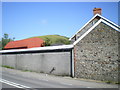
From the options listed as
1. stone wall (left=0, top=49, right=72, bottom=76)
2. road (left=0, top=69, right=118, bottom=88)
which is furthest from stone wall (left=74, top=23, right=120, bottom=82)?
road (left=0, top=69, right=118, bottom=88)

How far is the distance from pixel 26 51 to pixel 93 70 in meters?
11.9

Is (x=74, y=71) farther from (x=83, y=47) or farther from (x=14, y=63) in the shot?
(x=14, y=63)

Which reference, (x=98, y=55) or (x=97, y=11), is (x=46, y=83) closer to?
(x=98, y=55)

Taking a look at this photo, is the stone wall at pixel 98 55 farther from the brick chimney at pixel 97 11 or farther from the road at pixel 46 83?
the brick chimney at pixel 97 11

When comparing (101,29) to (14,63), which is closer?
(101,29)

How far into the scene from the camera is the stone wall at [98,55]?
14898 mm

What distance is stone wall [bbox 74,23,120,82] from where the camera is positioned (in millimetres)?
14898

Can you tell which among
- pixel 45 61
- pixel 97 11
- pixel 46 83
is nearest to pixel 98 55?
pixel 46 83

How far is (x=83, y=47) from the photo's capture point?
16688 mm

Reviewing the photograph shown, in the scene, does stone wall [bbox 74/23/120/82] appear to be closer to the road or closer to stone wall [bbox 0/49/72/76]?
stone wall [bbox 0/49/72/76]

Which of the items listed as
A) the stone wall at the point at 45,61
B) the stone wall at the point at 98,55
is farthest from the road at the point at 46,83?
the stone wall at the point at 45,61

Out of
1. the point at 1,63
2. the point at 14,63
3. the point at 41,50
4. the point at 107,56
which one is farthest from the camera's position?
the point at 1,63

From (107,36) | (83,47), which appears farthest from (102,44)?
(83,47)

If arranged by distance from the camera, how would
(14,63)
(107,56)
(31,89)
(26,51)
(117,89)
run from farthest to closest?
(14,63) → (26,51) → (107,56) → (117,89) → (31,89)
